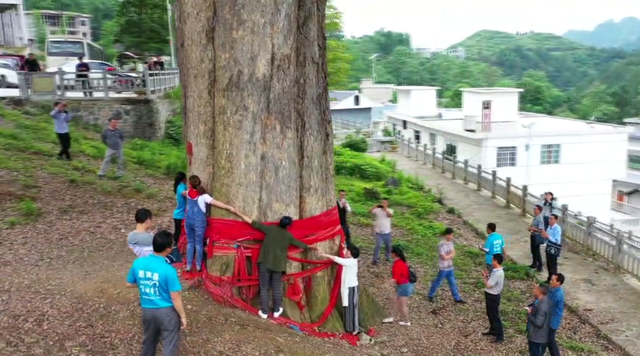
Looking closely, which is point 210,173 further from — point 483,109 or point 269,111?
point 483,109

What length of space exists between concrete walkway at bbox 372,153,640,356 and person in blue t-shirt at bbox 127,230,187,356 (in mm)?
7793

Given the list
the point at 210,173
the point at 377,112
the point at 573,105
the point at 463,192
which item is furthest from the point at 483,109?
the point at 573,105

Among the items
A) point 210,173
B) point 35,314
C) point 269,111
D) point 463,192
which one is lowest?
point 463,192

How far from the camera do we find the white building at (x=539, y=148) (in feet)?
96.0

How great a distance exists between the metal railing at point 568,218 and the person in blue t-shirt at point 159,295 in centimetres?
1098

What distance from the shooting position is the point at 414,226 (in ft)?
50.2

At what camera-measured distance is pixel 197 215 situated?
7.52 m

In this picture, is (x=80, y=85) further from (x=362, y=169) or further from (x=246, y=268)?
(x=246, y=268)

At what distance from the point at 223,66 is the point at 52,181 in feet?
20.7

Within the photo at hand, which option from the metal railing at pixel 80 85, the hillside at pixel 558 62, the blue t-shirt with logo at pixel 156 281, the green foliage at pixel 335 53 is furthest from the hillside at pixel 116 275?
the hillside at pixel 558 62

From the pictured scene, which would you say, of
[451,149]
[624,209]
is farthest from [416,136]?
[624,209]

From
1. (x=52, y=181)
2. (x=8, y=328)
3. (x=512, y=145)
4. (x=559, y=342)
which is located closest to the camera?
(x=8, y=328)

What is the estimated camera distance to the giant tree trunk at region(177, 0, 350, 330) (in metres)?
7.11

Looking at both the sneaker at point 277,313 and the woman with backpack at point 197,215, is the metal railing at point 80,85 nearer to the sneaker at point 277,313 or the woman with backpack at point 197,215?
the woman with backpack at point 197,215
